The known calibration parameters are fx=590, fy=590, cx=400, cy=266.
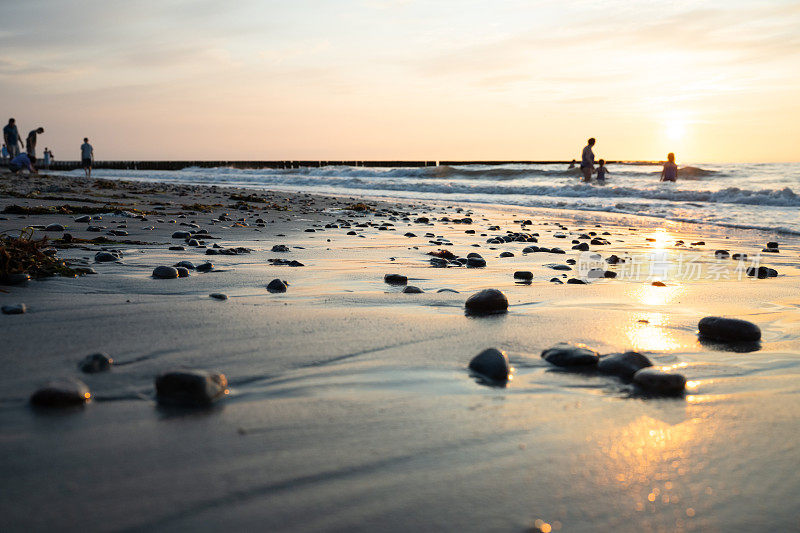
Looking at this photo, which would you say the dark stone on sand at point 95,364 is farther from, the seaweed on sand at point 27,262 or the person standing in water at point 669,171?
the person standing in water at point 669,171

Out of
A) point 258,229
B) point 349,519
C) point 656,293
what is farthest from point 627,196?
point 349,519

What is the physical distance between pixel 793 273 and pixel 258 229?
19.6ft

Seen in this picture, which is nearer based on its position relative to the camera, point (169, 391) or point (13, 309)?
point (169, 391)

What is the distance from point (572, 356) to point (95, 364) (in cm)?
171

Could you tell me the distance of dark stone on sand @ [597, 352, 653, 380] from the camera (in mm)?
2138

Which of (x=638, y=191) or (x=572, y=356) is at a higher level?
(x=638, y=191)

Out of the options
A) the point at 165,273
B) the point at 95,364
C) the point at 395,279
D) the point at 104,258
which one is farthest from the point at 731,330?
the point at 104,258

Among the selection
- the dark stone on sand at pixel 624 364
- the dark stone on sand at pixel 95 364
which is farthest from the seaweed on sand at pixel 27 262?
the dark stone on sand at pixel 624 364

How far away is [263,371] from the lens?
2070 millimetres

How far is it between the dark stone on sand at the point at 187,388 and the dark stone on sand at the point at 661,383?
1399 mm

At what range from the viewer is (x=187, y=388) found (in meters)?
1.76

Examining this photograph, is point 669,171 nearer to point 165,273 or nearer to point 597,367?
point 165,273

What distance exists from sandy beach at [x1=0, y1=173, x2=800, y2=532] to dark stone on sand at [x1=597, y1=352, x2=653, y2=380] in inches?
2.7

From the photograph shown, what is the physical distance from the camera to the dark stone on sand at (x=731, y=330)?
271 cm
